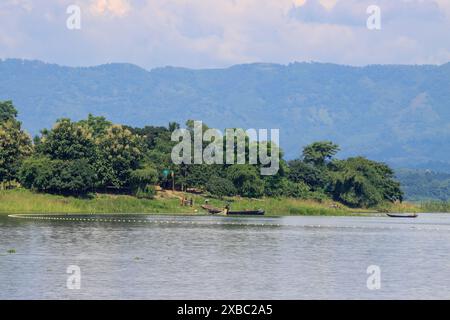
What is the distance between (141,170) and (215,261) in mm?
56991

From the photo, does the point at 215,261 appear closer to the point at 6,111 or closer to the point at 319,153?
the point at 6,111

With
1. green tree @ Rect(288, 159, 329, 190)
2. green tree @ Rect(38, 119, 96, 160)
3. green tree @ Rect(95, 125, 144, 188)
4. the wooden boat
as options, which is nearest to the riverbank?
the wooden boat

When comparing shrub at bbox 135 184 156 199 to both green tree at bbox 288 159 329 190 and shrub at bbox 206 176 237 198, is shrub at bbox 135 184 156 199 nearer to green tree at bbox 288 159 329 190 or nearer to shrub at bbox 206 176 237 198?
shrub at bbox 206 176 237 198

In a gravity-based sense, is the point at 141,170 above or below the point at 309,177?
above

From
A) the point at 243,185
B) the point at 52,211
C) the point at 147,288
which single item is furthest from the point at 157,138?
the point at 147,288

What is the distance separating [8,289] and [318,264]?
17.7 m

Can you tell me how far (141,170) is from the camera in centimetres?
10850

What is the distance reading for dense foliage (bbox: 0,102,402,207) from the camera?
104 m

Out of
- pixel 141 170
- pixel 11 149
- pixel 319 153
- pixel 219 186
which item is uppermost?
pixel 319 153

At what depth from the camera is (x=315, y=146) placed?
14150cm

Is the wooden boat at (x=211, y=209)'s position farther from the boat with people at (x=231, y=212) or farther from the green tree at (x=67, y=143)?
the green tree at (x=67, y=143)

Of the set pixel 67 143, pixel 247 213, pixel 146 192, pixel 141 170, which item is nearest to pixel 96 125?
pixel 146 192

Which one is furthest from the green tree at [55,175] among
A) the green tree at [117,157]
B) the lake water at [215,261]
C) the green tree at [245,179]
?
the lake water at [215,261]
